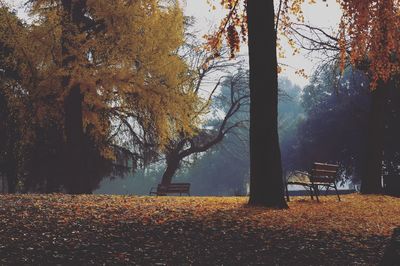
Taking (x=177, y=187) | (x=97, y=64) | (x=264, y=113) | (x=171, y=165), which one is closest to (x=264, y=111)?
(x=264, y=113)

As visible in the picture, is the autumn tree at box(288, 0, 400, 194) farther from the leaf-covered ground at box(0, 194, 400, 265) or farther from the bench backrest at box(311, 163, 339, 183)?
the leaf-covered ground at box(0, 194, 400, 265)

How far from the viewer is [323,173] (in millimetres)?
14391

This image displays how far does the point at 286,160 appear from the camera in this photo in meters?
47.3

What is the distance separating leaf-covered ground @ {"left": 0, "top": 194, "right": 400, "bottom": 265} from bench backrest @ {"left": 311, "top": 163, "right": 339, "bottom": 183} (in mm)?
3890

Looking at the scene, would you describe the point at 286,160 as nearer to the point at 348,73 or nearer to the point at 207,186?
the point at 348,73

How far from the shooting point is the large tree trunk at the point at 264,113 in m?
10.9

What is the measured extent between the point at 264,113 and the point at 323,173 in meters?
4.24

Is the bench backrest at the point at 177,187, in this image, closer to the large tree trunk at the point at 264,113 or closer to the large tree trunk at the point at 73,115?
the large tree trunk at the point at 73,115

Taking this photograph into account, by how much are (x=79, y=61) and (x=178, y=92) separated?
3.93 meters

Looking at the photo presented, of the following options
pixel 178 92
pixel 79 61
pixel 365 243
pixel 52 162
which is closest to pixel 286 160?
pixel 52 162

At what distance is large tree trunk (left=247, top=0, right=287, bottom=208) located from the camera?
1088cm

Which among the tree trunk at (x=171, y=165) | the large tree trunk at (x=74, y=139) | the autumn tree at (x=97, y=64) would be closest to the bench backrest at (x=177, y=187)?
the autumn tree at (x=97, y=64)

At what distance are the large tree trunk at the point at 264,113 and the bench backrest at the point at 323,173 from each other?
3307mm

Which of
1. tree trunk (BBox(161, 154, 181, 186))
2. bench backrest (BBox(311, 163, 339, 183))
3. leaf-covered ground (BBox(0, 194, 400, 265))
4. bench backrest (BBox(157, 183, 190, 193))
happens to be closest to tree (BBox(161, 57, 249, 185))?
tree trunk (BBox(161, 154, 181, 186))
